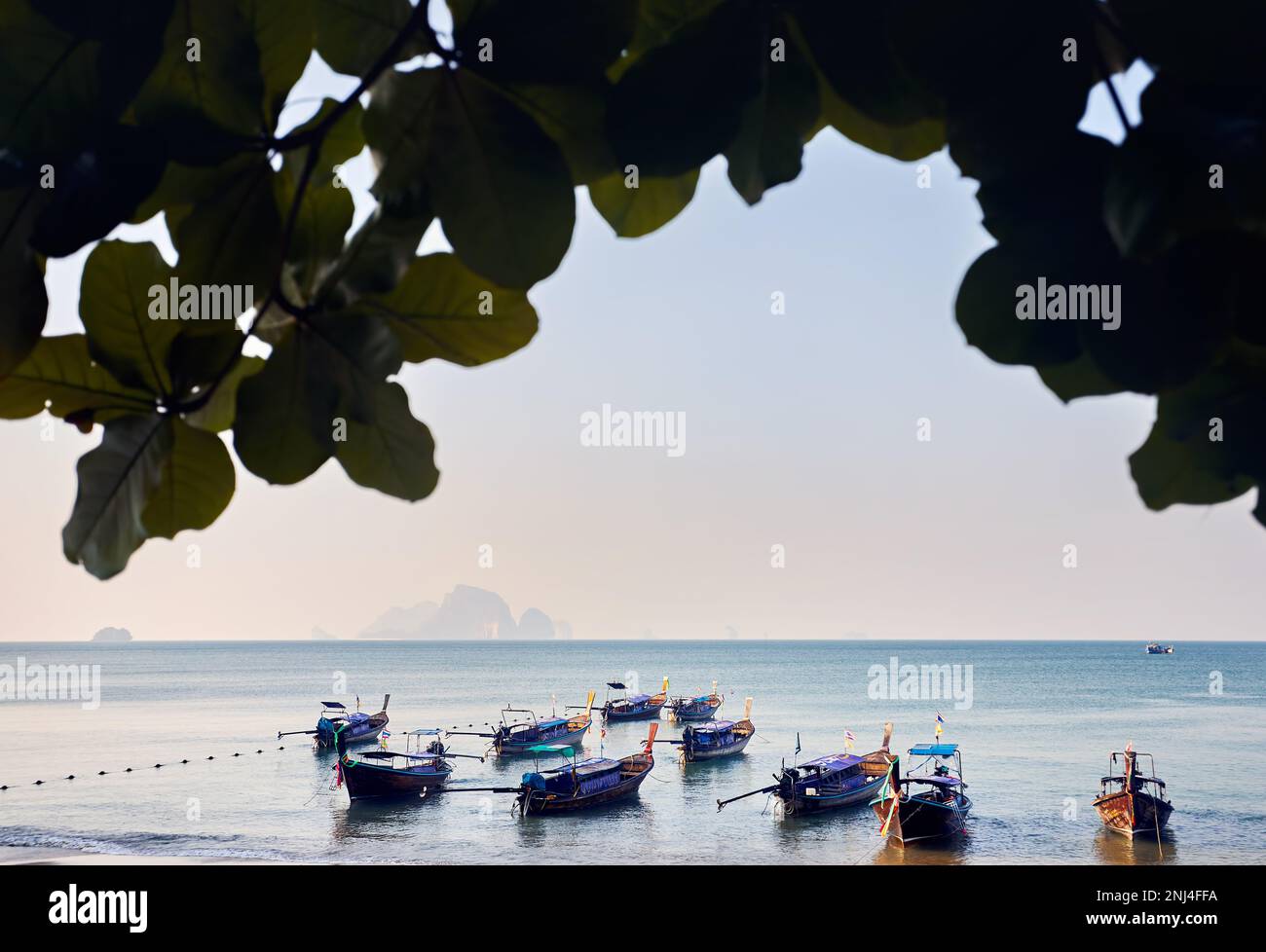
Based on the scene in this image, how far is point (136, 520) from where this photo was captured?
0.85ft

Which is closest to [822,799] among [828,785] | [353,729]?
[828,785]

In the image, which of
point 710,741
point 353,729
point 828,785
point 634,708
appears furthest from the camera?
point 634,708

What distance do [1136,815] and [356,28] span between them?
63.0 ft

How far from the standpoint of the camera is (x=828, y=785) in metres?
17.7

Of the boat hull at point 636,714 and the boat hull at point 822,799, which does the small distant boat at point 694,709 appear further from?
the boat hull at point 822,799

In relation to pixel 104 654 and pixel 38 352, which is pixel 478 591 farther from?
pixel 38 352

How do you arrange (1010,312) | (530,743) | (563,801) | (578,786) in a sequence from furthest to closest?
(530,743)
(563,801)
(578,786)
(1010,312)

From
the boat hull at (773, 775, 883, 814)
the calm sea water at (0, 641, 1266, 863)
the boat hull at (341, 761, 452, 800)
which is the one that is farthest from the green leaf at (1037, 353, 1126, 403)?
the boat hull at (341, 761, 452, 800)

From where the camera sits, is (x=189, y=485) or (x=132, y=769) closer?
(x=189, y=485)

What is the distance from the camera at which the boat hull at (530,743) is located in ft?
73.6

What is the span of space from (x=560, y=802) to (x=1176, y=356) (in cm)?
1818

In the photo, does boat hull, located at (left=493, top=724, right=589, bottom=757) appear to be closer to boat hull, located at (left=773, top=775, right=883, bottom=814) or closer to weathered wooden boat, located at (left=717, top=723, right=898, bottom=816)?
weathered wooden boat, located at (left=717, top=723, right=898, bottom=816)

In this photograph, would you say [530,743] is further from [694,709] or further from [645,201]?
[645,201]

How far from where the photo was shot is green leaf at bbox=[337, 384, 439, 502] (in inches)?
10.2
